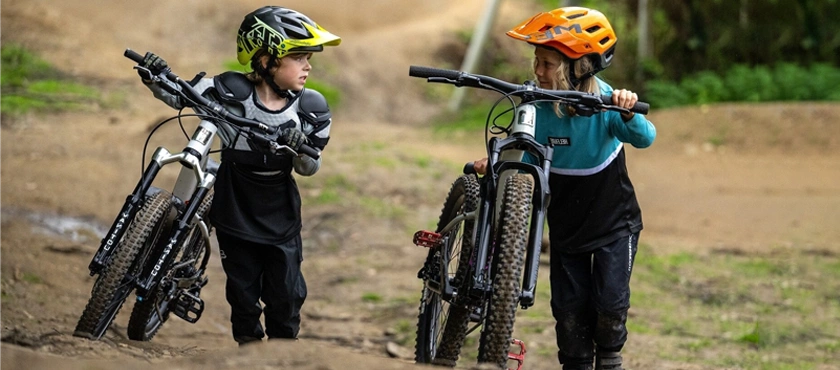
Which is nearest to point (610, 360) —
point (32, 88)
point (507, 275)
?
point (507, 275)

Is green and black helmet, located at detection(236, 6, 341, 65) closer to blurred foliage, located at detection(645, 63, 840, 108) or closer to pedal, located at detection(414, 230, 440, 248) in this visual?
pedal, located at detection(414, 230, 440, 248)

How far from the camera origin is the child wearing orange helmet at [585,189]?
15.7 ft

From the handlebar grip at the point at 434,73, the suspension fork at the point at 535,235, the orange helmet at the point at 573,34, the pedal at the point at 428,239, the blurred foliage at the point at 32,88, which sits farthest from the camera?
the blurred foliage at the point at 32,88

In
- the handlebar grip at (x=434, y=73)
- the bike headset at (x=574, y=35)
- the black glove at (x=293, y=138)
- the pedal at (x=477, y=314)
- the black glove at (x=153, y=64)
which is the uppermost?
the bike headset at (x=574, y=35)

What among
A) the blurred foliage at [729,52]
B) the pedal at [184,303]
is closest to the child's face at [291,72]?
the pedal at [184,303]

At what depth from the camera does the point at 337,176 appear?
11.6m

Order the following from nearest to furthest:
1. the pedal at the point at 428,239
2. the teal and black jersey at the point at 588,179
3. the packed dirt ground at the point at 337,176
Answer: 1. the teal and black jersey at the point at 588,179
2. the pedal at the point at 428,239
3. the packed dirt ground at the point at 337,176

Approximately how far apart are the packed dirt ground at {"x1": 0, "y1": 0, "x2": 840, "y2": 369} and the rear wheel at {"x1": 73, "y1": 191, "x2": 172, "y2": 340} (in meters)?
0.14

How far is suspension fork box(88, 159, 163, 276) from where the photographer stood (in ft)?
16.2

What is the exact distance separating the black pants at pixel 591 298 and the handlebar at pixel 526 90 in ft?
2.45

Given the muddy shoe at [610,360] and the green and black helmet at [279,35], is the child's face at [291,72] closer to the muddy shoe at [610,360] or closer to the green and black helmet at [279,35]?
the green and black helmet at [279,35]

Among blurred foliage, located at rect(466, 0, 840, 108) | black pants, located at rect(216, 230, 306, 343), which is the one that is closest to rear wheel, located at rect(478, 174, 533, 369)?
black pants, located at rect(216, 230, 306, 343)

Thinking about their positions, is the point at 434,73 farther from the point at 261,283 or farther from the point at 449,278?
the point at 261,283

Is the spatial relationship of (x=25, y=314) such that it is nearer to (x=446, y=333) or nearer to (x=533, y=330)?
(x=446, y=333)
